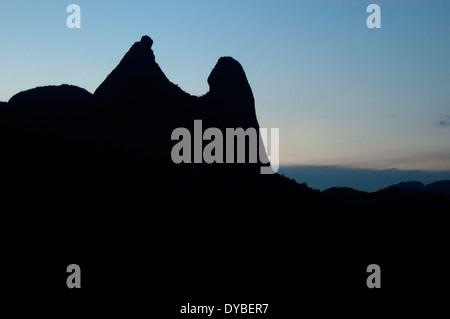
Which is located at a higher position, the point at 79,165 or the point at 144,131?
the point at 144,131

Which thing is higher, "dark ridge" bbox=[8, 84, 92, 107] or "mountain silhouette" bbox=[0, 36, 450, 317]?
"dark ridge" bbox=[8, 84, 92, 107]

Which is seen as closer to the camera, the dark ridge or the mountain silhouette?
the mountain silhouette

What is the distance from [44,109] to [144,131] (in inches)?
629

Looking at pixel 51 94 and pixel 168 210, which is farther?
pixel 51 94

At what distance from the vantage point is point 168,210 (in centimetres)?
6744

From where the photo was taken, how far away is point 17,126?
210 feet

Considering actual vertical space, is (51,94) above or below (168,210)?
above

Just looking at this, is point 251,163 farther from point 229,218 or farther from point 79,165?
point 79,165

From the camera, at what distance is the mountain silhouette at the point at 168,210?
107ft

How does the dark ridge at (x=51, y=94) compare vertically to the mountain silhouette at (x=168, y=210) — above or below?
above

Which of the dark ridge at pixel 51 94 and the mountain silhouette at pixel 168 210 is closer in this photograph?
the mountain silhouette at pixel 168 210

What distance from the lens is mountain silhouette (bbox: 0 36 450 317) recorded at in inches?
1281
